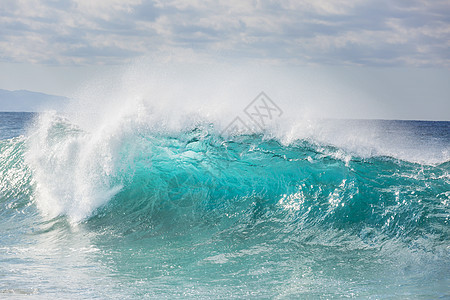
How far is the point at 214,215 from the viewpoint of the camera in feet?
25.1

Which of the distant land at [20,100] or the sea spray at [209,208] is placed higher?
the distant land at [20,100]

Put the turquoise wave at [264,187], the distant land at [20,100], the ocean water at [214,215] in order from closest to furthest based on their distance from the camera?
1. the ocean water at [214,215]
2. the turquoise wave at [264,187]
3. the distant land at [20,100]

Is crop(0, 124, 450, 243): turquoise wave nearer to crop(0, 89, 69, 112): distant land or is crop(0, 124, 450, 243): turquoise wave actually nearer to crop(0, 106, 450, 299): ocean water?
crop(0, 106, 450, 299): ocean water

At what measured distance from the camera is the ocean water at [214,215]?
509cm

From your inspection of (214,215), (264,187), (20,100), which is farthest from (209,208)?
(20,100)

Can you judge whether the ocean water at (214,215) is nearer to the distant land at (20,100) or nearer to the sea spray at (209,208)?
the sea spray at (209,208)

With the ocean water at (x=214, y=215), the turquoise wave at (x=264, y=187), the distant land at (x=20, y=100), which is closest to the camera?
the ocean water at (x=214, y=215)

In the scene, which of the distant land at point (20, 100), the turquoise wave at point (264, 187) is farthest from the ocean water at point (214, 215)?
the distant land at point (20, 100)

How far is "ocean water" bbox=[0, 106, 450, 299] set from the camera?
5.09 metres

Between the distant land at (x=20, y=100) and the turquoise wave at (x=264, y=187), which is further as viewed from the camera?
the distant land at (x=20, y=100)

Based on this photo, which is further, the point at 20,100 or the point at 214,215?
the point at 20,100

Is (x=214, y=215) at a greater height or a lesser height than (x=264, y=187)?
lesser

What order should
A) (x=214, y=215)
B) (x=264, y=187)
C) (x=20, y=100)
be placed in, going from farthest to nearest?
(x=20, y=100) < (x=264, y=187) < (x=214, y=215)

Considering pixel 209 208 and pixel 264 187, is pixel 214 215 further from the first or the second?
pixel 264 187
